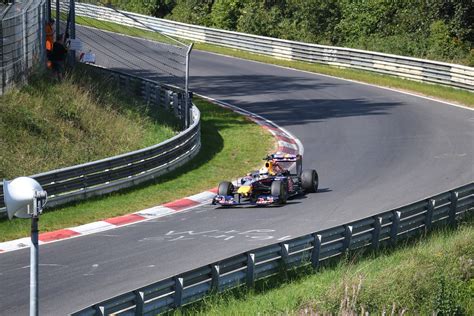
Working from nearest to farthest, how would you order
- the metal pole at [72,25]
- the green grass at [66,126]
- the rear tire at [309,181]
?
1. the rear tire at [309,181]
2. the green grass at [66,126]
3. the metal pole at [72,25]

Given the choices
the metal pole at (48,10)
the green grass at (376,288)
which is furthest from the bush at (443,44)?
the green grass at (376,288)

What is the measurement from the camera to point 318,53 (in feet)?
145

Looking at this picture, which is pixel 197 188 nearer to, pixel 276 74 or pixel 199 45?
pixel 276 74

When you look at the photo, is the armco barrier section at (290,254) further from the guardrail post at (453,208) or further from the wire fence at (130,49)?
the wire fence at (130,49)

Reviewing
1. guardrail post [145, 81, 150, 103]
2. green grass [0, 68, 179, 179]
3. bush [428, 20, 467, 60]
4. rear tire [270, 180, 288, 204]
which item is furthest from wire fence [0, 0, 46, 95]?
bush [428, 20, 467, 60]

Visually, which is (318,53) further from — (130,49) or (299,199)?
(299,199)

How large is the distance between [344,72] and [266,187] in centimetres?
2181

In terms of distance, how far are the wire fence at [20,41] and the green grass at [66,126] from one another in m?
0.41

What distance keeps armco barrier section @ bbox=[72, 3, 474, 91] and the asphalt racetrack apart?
2471 mm

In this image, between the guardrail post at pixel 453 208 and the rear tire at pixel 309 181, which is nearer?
the guardrail post at pixel 453 208

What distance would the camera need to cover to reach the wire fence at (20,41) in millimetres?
24766

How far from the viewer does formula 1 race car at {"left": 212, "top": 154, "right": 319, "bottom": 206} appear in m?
20.1

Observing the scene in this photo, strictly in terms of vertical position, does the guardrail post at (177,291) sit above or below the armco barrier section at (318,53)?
above

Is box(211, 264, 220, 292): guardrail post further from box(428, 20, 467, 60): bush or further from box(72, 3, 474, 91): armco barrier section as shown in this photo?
box(428, 20, 467, 60): bush
